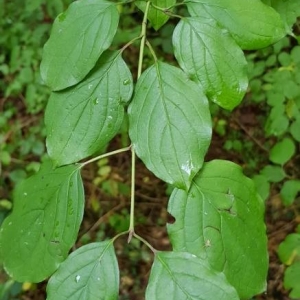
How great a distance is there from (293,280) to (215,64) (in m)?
1.18

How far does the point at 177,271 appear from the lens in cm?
105

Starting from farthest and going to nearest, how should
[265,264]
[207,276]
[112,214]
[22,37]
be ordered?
[22,37], [112,214], [265,264], [207,276]

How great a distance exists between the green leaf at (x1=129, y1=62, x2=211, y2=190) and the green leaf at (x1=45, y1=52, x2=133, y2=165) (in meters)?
0.04

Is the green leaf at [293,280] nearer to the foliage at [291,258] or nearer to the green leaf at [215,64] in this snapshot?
the foliage at [291,258]

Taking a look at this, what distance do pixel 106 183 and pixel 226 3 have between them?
2128 mm

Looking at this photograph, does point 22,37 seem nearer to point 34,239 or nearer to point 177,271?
point 34,239

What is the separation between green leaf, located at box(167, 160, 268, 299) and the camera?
→ 1.09 m

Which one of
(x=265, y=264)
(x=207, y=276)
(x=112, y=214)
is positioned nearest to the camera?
(x=207, y=276)

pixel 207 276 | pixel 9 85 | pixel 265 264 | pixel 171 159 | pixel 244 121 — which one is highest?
pixel 171 159

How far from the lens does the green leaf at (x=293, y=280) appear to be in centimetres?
200

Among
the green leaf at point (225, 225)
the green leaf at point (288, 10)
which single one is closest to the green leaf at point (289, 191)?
the green leaf at point (288, 10)

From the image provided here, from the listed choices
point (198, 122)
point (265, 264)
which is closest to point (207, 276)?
point (265, 264)

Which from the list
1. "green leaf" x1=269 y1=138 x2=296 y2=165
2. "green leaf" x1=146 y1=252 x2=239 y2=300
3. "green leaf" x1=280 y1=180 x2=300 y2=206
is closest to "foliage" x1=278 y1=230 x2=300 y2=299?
"green leaf" x1=280 y1=180 x2=300 y2=206

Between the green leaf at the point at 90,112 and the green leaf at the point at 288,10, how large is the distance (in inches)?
18.2
